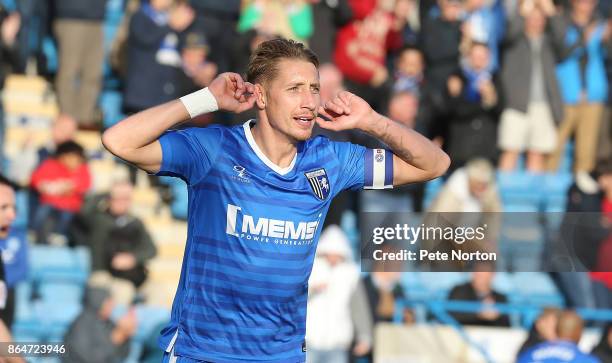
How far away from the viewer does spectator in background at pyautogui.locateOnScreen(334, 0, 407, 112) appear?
38.1 ft

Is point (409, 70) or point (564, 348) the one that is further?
point (409, 70)

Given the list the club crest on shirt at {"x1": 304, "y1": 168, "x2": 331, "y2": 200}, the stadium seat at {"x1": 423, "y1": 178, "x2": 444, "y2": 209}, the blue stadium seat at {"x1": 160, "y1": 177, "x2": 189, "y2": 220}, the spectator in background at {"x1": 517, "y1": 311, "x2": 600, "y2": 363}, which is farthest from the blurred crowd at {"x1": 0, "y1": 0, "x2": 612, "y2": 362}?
the club crest on shirt at {"x1": 304, "y1": 168, "x2": 331, "y2": 200}

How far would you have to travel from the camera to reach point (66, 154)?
36.6 feet

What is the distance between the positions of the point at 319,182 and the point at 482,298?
16.8ft

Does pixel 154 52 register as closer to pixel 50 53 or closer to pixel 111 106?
pixel 111 106

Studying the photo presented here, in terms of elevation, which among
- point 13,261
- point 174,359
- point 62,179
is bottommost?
point 174,359

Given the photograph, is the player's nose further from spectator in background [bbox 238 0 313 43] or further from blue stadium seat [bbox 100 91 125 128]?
blue stadium seat [bbox 100 91 125 128]

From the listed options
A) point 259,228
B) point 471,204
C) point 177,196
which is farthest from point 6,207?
point 259,228

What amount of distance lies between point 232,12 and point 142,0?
93 centimetres

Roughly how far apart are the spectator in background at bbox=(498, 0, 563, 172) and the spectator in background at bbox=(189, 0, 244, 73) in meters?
2.83

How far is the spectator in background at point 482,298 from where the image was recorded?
1017 centimetres

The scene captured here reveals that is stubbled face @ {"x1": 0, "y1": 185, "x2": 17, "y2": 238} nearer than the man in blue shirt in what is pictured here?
No

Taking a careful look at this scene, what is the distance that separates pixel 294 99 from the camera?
211 inches

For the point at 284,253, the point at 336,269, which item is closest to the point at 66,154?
the point at 336,269
